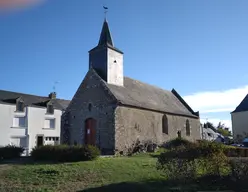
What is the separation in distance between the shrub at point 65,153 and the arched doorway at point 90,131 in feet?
Answer: 18.3

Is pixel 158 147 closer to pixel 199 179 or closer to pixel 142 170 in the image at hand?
pixel 142 170

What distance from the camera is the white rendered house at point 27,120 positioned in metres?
30.0


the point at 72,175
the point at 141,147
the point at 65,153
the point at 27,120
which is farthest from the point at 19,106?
the point at 72,175

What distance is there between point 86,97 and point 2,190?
41.3 feet

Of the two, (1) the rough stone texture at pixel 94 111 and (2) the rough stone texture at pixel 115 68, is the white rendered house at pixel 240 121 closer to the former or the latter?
(2) the rough stone texture at pixel 115 68

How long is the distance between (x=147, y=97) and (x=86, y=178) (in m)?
14.1

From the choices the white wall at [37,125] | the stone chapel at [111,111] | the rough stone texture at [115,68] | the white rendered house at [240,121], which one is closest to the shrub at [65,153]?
the stone chapel at [111,111]

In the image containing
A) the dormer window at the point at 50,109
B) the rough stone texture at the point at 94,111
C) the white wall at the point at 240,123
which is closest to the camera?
the rough stone texture at the point at 94,111

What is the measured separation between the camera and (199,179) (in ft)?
32.7

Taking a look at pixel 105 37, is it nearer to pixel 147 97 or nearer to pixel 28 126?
pixel 147 97

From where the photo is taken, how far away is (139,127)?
66.0ft

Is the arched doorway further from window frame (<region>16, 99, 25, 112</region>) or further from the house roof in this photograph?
the house roof

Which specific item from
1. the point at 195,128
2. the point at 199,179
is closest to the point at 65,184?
the point at 199,179

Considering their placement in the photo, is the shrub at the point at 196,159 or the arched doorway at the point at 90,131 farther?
the arched doorway at the point at 90,131
